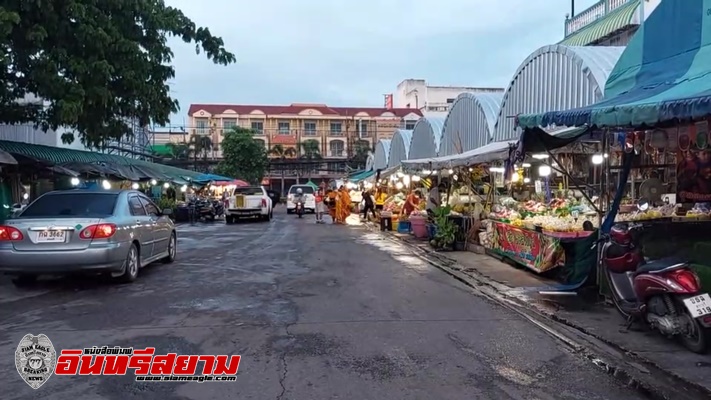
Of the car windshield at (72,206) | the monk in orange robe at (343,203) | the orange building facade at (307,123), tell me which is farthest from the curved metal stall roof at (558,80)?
the orange building facade at (307,123)

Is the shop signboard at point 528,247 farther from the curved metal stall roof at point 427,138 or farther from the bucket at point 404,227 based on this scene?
the curved metal stall roof at point 427,138

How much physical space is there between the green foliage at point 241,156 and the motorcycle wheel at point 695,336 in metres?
48.7

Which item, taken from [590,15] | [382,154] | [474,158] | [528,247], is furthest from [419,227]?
[382,154]

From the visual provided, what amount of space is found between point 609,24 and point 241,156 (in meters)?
37.4

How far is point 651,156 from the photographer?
1005 centimetres

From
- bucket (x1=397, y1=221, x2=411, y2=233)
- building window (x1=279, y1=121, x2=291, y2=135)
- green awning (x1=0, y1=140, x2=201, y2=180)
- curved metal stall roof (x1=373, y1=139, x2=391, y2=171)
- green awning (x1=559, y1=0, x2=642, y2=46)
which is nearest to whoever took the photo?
green awning (x1=0, y1=140, x2=201, y2=180)

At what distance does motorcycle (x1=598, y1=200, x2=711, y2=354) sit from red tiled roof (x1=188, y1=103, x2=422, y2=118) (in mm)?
65720

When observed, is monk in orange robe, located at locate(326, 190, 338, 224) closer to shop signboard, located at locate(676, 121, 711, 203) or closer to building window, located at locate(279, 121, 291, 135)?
shop signboard, located at locate(676, 121, 711, 203)

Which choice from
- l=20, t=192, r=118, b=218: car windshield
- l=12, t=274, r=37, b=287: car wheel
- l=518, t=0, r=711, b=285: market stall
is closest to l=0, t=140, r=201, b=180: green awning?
l=12, t=274, r=37, b=287: car wheel

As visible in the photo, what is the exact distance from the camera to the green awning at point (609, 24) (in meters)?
19.5

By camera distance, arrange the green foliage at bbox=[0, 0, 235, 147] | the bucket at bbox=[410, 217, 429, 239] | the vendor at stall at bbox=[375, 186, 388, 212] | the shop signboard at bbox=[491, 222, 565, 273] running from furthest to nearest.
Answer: the vendor at stall at bbox=[375, 186, 388, 212], the bucket at bbox=[410, 217, 429, 239], the green foliage at bbox=[0, 0, 235, 147], the shop signboard at bbox=[491, 222, 565, 273]

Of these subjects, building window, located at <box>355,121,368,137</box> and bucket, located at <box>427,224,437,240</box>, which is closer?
bucket, located at <box>427,224,437,240</box>

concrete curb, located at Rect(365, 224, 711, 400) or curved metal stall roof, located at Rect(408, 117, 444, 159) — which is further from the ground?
curved metal stall roof, located at Rect(408, 117, 444, 159)

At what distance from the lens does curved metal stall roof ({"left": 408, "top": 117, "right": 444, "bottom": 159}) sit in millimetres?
29200
